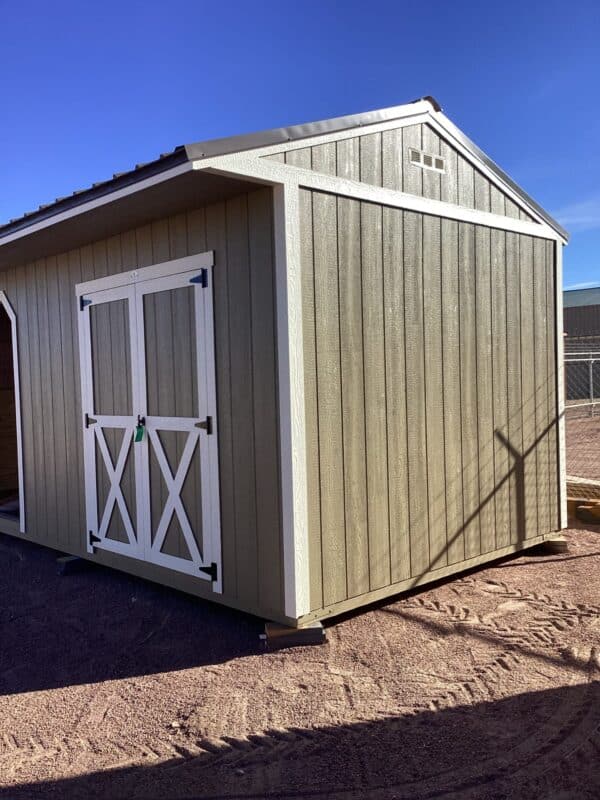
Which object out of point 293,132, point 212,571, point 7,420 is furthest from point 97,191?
point 7,420

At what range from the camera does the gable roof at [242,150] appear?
3.54 metres

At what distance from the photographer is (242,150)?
143 inches

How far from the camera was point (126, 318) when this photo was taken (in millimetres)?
5055

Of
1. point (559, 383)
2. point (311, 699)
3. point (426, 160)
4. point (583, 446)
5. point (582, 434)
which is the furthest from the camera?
point (582, 434)

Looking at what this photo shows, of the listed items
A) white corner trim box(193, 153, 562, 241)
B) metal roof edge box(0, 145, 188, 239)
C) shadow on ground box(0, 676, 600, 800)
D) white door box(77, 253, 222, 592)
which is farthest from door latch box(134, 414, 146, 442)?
shadow on ground box(0, 676, 600, 800)

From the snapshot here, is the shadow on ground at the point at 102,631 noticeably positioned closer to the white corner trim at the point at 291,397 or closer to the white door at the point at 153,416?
the white door at the point at 153,416

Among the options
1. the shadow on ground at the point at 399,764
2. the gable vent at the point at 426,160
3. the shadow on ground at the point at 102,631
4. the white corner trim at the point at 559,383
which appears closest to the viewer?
the shadow on ground at the point at 399,764

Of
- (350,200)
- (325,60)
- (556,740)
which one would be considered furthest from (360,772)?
(325,60)

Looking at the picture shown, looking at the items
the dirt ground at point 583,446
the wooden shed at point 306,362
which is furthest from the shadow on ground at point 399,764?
the dirt ground at point 583,446

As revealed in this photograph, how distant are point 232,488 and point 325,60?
756 cm

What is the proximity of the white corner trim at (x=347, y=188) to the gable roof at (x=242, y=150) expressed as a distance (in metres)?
0.06

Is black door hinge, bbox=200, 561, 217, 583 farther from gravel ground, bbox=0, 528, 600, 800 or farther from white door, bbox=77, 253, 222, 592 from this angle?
gravel ground, bbox=0, 528, 600, 800

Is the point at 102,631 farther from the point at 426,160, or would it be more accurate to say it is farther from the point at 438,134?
the point at 438,134

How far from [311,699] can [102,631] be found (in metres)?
1.59
